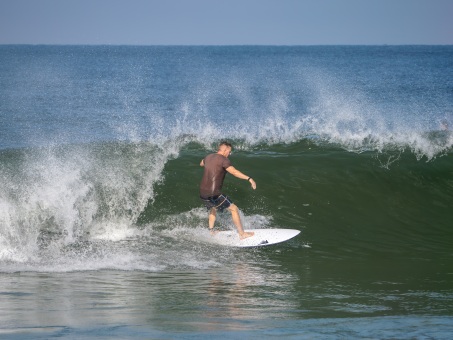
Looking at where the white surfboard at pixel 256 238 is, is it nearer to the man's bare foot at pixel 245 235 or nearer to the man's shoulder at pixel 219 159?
the man's bare foot at pixel 245 235

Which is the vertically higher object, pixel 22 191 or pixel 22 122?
pixel 22 122

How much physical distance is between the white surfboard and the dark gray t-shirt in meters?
0.70

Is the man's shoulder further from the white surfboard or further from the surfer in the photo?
the white surfboard

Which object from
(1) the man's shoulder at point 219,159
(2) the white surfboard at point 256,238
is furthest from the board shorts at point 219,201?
(1) the man's shoulder at point 219,159

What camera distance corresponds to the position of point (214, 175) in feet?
44.9

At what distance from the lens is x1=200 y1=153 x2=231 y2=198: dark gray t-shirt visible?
13.7m

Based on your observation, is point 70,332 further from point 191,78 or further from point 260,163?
point 191,78

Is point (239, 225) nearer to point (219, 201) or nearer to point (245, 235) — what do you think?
point (245, 235)

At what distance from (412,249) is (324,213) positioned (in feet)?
8.46

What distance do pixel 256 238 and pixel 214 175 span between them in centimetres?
125

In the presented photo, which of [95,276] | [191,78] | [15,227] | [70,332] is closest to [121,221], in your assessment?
[15,227]

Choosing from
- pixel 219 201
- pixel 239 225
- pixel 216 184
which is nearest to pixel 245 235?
pixel 239 225

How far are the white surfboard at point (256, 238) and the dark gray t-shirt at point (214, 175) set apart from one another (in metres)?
0.70

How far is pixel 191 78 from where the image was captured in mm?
69000
